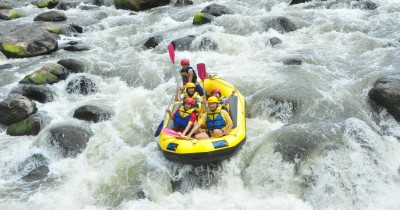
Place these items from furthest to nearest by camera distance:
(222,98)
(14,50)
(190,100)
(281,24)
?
(281,24) → (14,50) → (222,98) → (190,100)

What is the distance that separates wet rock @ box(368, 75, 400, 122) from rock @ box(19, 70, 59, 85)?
754 cm

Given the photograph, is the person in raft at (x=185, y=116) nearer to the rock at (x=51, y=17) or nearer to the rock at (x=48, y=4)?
the rock at (x=51, y=17)

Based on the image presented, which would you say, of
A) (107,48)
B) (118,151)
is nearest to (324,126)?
(118,151)

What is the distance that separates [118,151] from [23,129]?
2.19m

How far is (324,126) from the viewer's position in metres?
7.18

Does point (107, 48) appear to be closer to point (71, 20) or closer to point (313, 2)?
point (71, 20)

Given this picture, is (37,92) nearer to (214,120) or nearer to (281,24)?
(214,120)

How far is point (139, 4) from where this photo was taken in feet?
56.1

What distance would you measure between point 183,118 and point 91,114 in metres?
2.35

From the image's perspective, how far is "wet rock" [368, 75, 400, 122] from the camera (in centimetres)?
744

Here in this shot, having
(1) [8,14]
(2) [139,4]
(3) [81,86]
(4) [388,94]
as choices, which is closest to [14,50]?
(3) [81,86]

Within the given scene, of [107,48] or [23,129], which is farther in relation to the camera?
[107,48]

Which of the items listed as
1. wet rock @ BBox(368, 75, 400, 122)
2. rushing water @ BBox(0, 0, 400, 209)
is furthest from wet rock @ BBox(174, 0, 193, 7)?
wet rock @ BBox(368, 75, 400, 122)

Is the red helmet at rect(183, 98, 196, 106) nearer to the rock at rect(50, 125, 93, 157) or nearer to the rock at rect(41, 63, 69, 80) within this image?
the rock at rect(50, 125, 93, 157)
